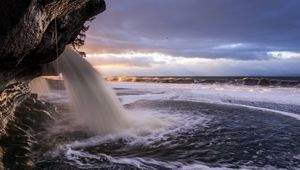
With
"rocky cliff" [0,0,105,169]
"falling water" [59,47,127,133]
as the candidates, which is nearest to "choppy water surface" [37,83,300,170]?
"falling water" [59,47,127,133]

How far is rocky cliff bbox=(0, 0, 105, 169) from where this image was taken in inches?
232

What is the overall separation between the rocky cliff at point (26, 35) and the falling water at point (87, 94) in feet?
3.95

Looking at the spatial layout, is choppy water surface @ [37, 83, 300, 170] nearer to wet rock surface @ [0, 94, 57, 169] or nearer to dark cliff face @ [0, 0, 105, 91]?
wet rock surface @ [0, 94, 57, 169]

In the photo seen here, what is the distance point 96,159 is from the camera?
25.3ft

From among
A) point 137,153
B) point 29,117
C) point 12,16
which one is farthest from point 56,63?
point 12,16

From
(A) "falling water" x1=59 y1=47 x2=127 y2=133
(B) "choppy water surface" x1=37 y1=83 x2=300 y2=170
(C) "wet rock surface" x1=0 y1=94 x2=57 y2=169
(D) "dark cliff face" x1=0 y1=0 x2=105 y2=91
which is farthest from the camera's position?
(A) "falling water" x1=59 y1=47 x2=127 y2=133

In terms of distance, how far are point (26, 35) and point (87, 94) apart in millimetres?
6695

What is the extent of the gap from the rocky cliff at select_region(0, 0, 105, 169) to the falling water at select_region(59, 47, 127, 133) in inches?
47.4

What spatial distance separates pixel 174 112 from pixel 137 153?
8.07 metres

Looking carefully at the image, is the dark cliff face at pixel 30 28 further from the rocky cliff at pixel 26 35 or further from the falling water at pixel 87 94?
the falling water at pixel 87 94

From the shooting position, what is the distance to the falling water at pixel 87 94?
12.8 metres

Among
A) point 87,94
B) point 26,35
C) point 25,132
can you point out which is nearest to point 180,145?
point 25,132

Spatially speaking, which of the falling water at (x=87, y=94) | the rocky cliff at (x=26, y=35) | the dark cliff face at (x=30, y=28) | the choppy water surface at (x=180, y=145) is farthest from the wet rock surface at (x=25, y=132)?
the dark cliff face at (x=30, y=28)

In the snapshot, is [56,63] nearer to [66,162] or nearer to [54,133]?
[54,133]
